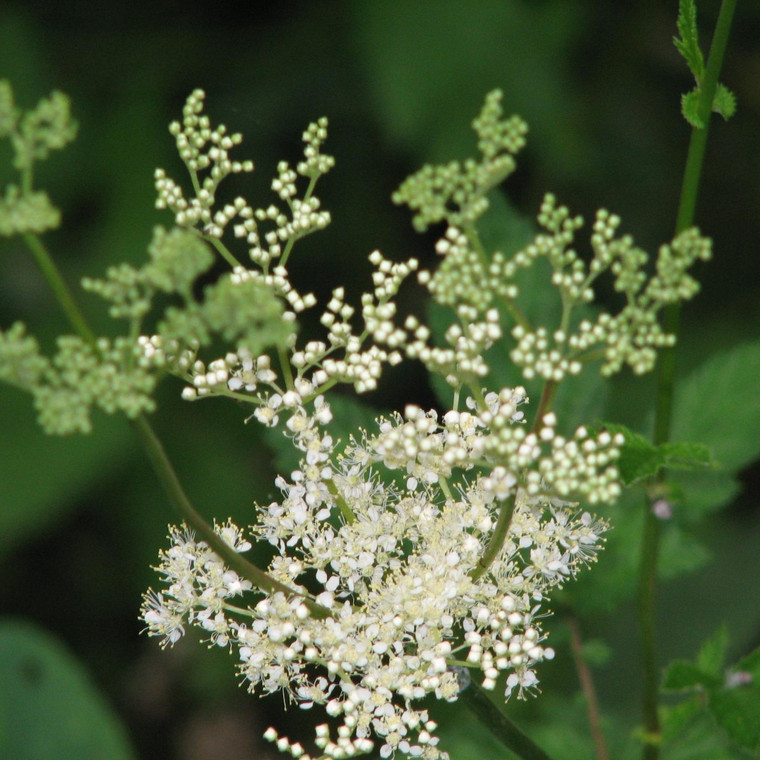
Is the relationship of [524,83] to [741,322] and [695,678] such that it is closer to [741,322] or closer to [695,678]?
[741,322]

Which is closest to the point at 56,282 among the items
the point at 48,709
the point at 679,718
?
the point at 679,718

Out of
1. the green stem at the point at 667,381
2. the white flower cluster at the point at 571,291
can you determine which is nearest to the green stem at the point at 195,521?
the white flower cluster at the point at 571,291

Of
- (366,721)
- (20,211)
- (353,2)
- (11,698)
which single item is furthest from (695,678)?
(353,2)

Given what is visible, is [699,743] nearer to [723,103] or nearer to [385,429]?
[385,429]

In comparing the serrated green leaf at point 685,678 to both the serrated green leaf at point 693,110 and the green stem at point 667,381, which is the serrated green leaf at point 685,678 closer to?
the green stem at point 667,381

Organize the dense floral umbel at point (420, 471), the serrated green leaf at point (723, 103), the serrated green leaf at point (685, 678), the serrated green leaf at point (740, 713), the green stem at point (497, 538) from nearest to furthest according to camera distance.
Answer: the dense floral umbel at point (420, 471) → the green stem at point (497, 538) → the serrated green leaf at point (723, 103) → the serrated green leaf at point (740, 713) → the serrated green leaf at point (685, 678)

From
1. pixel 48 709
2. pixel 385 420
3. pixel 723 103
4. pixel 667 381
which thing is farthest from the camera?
pixel 48 709

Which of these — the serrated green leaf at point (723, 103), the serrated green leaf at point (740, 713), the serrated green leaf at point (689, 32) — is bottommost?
the serrated green leaf at point (740, 713)

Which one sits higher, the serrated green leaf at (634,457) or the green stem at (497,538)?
the serrated green leaf at (634,457)
